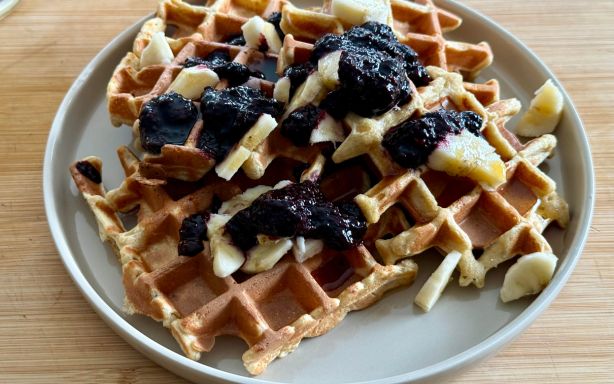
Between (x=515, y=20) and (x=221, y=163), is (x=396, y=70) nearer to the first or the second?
(x=221, y=163)

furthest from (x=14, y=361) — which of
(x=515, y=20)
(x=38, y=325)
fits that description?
(x=515, y=20)

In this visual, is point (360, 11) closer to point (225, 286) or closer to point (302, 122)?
point (302, 122)

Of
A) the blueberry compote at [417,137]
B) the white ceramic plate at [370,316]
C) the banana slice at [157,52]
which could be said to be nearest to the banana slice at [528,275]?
the white ceramic plate at [370,316]

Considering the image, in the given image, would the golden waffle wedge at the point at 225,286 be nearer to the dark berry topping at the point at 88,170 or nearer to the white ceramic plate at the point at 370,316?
the white ceramic plate at the point at 370,316

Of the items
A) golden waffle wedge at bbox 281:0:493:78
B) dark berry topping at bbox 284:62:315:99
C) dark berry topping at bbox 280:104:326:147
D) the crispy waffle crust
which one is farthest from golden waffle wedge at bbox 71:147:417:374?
golden waffle wedge at bbox 281:0:493:78

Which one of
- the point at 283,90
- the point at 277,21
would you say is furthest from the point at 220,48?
the point at 283,90
